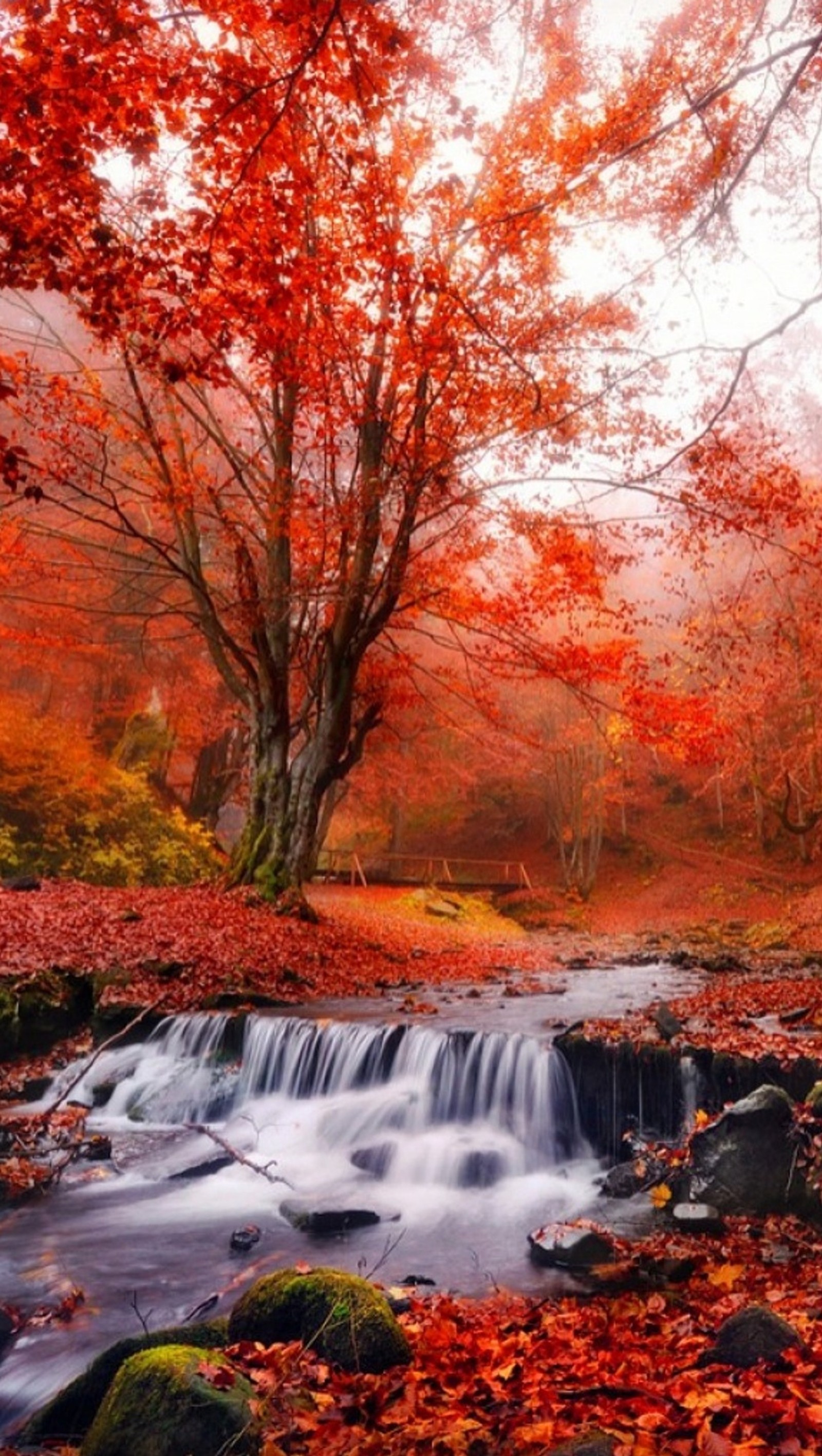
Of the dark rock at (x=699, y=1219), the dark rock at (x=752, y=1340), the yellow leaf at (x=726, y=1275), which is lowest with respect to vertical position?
the dark rock at (x=699, y=1219)

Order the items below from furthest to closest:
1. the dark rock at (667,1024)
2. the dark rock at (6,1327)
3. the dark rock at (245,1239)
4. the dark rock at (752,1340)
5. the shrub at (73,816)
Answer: the shrub at (73,816) → the dark rock at (667,1024) → the dark rock at (245,1239) → the dark rock at (6,1327) → the dark rock at (752,1340)

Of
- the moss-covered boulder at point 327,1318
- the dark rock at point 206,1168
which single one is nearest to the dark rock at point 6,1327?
the moss-covered boulder at point 327,1318

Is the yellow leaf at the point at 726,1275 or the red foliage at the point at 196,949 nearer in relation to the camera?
the yellow leaf at the point at 726,1275

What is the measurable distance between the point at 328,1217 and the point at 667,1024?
3.72 metres

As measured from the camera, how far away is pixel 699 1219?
6.20 metres

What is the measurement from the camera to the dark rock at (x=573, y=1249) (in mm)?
5945

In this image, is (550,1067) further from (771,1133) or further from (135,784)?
(135,784)

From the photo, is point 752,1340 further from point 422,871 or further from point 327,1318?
point 422,871

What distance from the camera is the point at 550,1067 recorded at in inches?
343

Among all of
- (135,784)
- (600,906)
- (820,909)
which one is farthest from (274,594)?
(600,906)

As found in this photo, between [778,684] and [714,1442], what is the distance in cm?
2024

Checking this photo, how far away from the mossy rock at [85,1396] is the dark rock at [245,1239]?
2272mm

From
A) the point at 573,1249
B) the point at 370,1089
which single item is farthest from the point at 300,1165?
the point at 573,1249

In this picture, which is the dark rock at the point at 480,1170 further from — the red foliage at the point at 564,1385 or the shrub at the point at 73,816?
the shrub at the point at 73,816
